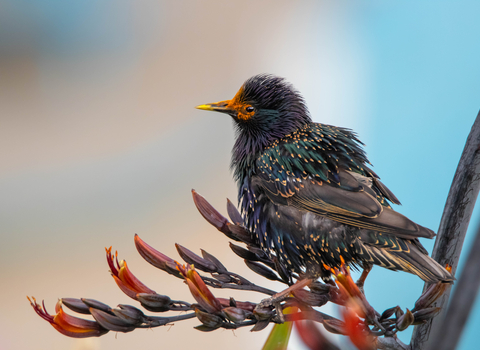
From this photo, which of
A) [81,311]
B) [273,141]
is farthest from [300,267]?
[81,311]

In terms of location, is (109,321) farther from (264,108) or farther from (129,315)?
(264,108)

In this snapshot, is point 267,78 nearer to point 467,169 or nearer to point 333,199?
point 333,199

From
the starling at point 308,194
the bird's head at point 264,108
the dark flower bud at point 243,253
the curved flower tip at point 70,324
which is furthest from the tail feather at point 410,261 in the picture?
the curved flower tip at point 70,324

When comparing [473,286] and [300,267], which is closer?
[473,286]

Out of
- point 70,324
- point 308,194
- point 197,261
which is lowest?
point 70,324

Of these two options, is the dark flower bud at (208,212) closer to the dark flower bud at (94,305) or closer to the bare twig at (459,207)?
the dark flower bud at (94,305)

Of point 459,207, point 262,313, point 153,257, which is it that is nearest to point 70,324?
point 153,257
